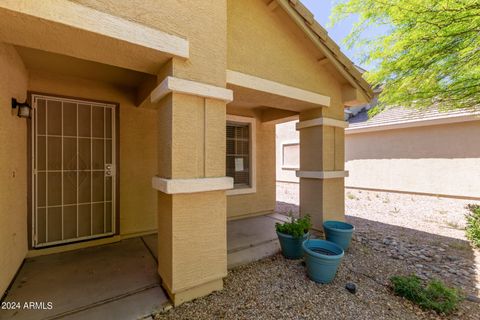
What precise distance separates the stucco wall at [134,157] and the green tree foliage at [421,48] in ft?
A: 14.4

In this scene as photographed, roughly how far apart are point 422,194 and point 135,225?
1030cm

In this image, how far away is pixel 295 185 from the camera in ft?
40.6

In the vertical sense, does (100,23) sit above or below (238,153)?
above

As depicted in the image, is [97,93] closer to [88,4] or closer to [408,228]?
[88,4]

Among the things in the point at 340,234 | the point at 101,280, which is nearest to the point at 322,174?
the point at 340,234

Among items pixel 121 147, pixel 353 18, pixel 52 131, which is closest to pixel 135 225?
pixel 121 147

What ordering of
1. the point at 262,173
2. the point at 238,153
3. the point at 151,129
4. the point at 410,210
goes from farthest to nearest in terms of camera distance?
the point at 410,210
the point at 262,173
the point at 238,153
the point at 151,129

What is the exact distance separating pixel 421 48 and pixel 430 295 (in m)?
3.82

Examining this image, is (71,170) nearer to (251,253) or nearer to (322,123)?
(251,253)

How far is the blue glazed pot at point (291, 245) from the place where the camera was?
11.7ft

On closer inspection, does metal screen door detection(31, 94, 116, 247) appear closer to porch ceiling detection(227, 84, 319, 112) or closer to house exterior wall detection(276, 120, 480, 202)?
porch ceiling detection(227, 84, 319, 112)

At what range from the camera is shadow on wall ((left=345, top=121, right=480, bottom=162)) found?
7.33 meters

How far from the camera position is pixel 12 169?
2719 millimetres

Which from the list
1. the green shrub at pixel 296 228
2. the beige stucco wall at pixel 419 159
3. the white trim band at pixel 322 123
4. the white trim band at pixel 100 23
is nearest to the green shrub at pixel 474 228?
the beige stucco wall at pixel 419 159
